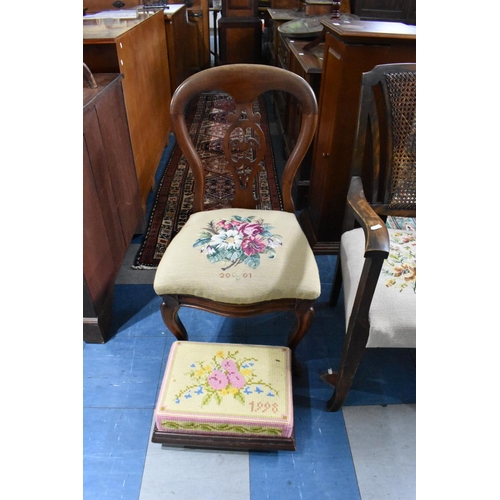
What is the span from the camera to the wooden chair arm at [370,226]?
33.8 inches

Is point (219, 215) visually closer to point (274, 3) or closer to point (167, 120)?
point (167, 120)

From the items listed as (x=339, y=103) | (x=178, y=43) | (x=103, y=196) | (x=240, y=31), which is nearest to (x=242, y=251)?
(x=103, y=196)

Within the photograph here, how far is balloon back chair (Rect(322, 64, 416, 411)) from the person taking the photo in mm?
964

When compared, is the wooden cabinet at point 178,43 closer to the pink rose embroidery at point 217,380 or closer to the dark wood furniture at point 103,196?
the dark wood furniture at point 103,196

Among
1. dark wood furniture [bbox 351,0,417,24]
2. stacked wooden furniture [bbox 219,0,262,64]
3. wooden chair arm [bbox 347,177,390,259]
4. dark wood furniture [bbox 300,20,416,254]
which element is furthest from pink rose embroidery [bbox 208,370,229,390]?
stacked wooden furniture [bbox 219,0,262,64]

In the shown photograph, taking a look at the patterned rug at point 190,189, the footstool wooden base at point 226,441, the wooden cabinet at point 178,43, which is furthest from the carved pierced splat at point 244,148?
the wooden cabinet at point 178,43

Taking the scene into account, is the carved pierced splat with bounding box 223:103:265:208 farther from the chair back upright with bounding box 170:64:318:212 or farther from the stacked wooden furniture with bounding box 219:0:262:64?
the stacked wooden furniture with bounding box 219:0:262:64

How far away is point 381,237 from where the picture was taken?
2.90 feet

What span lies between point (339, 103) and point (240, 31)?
140 inches

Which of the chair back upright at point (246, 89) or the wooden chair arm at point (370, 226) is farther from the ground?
the chair back upright at point (246, 89)

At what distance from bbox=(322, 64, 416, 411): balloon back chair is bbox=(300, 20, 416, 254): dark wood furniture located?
293mm

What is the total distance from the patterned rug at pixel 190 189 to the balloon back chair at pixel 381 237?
1.05 m

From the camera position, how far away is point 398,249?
1160 millimetres

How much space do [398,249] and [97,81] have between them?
1.34 m
